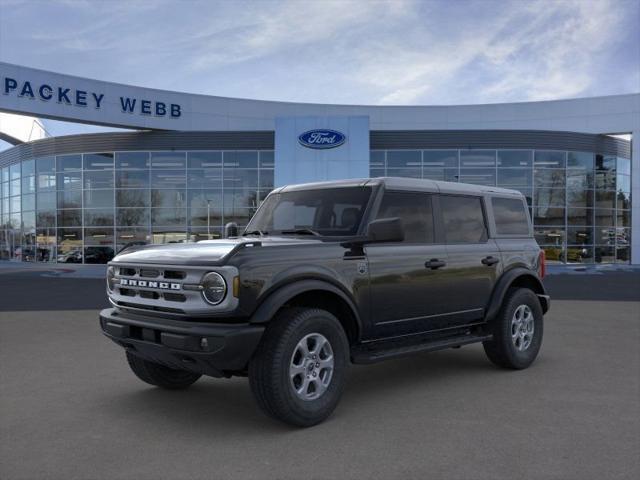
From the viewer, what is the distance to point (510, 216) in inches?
258

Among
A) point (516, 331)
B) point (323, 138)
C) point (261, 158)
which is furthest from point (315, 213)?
point (261, 158)

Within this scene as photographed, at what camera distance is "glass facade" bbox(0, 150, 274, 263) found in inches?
1043

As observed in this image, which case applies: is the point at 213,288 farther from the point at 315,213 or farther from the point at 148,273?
the point at 315,213

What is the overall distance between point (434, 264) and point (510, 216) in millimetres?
1769

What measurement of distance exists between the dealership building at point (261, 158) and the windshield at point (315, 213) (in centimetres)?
1837

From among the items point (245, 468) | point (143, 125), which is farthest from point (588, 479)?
point (143, 125)

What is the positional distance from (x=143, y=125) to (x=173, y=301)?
24.0 metres

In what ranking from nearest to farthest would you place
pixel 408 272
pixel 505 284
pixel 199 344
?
pixel 199 344 < pixel 408 272 < pixel 505 284

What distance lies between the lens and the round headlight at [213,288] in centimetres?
399

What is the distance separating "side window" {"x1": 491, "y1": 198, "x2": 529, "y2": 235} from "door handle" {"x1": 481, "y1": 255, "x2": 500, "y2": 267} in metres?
0.41

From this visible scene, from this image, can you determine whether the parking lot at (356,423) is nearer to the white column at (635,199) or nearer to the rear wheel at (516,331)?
the rear wheel at (516,331)

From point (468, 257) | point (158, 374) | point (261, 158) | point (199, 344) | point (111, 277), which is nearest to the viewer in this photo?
point (199, 344)

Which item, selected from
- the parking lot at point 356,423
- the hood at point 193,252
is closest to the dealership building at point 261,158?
the parking lot at point 356,423

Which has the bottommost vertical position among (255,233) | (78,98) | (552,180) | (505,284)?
(505,284)
